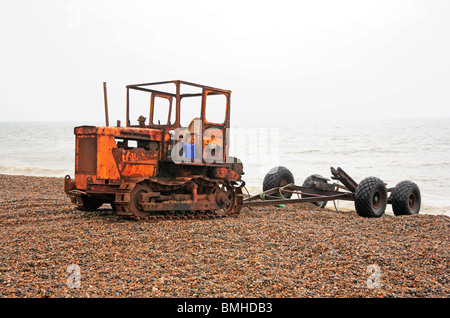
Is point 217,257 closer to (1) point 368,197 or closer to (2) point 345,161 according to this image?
(1) point 368,197

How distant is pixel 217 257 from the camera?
5.84 metres

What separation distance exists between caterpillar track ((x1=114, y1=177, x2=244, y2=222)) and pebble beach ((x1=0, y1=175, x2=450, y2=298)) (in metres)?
0.31

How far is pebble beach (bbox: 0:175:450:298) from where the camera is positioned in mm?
4625

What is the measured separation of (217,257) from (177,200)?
288 cm

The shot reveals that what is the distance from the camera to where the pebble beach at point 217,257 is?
462cm

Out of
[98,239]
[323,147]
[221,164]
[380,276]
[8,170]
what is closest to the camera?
[380,276]

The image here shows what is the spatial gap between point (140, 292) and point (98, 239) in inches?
96.3

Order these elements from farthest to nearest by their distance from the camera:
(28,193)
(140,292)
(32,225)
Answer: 1. (28,193)
2. (32,225)
3. (140,292)

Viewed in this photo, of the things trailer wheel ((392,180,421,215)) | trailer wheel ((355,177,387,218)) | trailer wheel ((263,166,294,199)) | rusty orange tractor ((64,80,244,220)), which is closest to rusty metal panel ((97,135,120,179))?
rusty orange tractor ((64,80,244,220))

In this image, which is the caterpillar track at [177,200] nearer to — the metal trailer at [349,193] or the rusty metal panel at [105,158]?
the rusty metal panel at [105,158]

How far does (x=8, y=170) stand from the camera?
23219 millimetres

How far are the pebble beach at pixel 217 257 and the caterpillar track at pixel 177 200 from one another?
0.31 m
